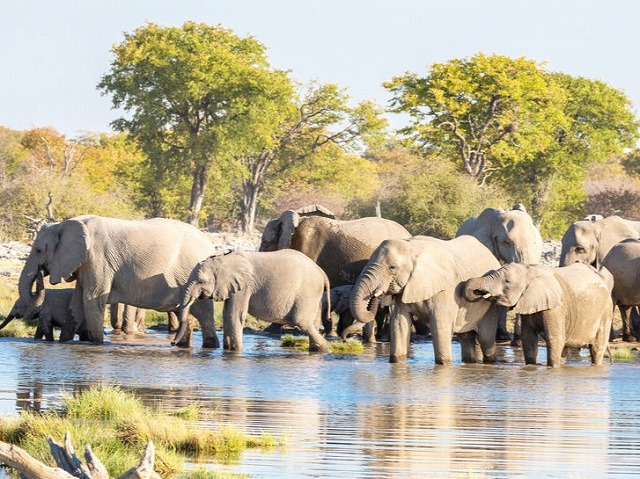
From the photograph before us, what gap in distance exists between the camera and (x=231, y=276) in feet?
72.2

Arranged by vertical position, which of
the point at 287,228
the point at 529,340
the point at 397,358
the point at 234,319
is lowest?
the point at 397,358

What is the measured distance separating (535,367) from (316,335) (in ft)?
11.6

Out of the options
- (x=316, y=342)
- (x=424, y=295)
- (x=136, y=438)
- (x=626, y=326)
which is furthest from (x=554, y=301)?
(x=136, y=438)

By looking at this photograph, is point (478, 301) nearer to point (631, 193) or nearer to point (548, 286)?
point (548, 286)

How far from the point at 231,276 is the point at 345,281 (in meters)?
4.75

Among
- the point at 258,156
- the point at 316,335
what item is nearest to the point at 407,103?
the point at 258,156

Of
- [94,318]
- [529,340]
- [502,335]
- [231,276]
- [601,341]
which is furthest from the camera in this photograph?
[502,335]

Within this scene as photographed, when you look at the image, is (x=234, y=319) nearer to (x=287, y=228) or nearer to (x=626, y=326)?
(x=287, y=228)

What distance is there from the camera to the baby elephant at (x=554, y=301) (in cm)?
2000

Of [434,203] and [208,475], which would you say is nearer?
[208,475]

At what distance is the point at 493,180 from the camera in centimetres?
6259

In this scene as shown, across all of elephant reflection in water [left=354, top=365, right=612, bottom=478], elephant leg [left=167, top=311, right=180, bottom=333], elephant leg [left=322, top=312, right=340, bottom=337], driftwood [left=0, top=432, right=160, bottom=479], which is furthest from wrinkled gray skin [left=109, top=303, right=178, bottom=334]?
driftwood [left=0, top=432, right=160, bottom=479]

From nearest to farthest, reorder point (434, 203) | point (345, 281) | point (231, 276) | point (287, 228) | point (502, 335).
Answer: point (231, 276) → point (502, 335) → point (345, 281) → point (287, 228) → point (434, 203)

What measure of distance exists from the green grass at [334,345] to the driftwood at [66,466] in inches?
534
